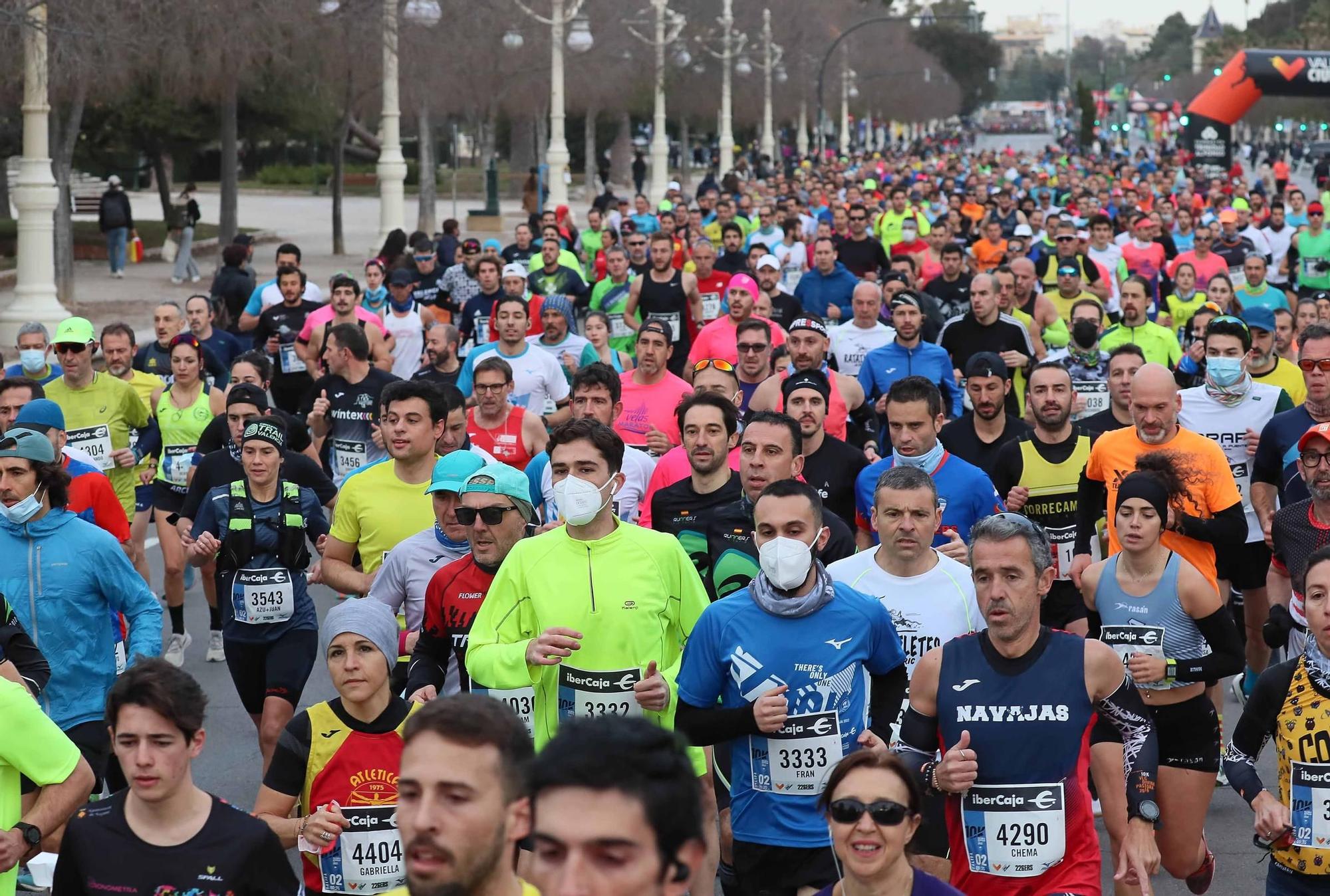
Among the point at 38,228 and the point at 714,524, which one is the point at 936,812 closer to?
the point at 714,524

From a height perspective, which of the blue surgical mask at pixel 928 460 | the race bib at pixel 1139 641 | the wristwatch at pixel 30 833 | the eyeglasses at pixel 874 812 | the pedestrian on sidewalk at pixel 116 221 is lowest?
the wristwatch at pixel 30 833

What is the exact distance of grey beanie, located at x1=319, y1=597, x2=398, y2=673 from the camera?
539 centimetres

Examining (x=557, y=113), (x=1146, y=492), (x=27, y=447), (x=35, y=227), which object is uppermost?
(x=557, y=113)

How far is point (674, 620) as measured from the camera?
5.84m

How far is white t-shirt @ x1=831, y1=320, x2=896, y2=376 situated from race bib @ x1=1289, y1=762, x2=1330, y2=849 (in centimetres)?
753

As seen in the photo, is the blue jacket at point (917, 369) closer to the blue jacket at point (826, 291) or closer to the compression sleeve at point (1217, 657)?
the compression sleeve at point (1217, 657)

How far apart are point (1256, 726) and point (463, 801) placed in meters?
2.97

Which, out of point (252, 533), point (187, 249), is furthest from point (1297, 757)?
point (187, 249)

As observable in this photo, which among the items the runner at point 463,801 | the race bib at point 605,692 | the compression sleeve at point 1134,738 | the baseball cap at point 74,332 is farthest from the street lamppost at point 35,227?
the runner at point 463,801

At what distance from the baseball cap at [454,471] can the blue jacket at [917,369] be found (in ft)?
15.7

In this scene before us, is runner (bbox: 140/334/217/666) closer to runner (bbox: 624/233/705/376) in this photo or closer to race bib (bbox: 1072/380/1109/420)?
race bib (bbox: 1072/380/1109/420)

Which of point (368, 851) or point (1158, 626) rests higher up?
point (1158, 626)

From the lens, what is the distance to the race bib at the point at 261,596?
776 centimetres

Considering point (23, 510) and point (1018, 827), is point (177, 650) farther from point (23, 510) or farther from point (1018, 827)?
point (1018, 827)
